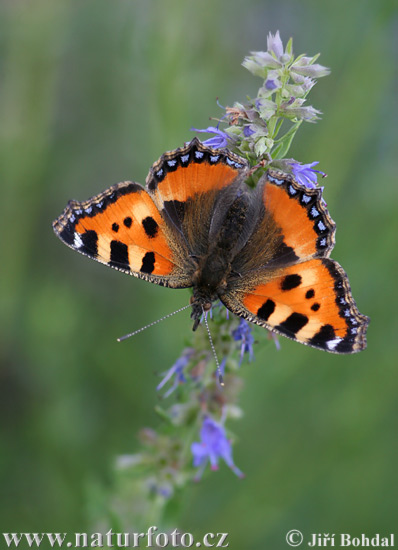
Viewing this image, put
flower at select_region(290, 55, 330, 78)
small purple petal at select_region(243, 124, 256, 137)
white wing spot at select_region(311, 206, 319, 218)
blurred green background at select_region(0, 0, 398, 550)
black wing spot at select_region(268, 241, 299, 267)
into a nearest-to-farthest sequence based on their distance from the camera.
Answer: flower at select_region(290, 55, 330, 78), small purple petal at select_region(243, 124, 256, 137), white wing spot at select_region(311, 206, 319, 218), black wing spot at select_region(268, 241, 299, 267), blurred green background at select_region(0, 0, 398, 550)

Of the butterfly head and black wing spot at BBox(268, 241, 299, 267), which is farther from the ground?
black wing spot at BBox(268, 241, 299, 267)

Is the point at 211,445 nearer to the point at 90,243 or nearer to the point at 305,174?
the point at 90,243

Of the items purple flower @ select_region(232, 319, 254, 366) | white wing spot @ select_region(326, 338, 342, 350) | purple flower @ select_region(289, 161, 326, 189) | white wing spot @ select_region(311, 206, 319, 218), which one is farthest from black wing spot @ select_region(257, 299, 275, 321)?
purple flower @ select_region(289, 161, 326, 189)

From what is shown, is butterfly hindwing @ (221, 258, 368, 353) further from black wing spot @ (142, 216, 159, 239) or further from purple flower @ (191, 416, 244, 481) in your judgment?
purple flower @ (191, 416, 244, 481)

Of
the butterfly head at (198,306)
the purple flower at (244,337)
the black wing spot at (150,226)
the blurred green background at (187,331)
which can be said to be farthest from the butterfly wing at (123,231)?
the blurred green background at (187,331)

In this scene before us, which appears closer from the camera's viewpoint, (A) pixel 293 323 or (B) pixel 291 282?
(A) pixel 293 323

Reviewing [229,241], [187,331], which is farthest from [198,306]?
[187,331]

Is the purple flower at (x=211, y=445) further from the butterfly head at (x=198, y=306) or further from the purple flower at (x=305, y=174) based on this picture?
the purple flower at (x=305, y=174)
